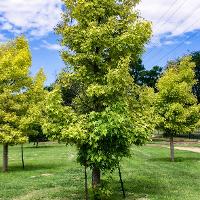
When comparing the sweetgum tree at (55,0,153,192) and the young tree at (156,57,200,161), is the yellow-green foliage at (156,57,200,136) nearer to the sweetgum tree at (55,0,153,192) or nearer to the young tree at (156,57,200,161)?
the young tree at (156,57,200,161)

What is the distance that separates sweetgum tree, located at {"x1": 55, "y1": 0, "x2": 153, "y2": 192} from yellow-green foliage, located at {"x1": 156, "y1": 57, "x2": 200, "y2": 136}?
18758 mm

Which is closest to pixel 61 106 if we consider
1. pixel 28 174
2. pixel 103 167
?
pixel 103 167

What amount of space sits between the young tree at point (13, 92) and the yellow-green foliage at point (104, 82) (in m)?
13.9

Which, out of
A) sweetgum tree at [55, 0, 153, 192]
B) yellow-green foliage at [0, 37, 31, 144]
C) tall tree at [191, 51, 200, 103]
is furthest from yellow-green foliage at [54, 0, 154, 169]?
tall tree at [191, 51, 200, 103]

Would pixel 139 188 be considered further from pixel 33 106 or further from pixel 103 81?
pixel 33 106

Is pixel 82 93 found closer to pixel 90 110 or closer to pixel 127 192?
pixel 90 110

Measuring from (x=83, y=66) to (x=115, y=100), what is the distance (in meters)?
2.33

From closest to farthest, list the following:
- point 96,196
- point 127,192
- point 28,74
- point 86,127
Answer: point 86,127, point 96,196, point 127,192, point 28,74

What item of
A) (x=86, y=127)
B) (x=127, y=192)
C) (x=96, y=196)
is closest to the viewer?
(x=86, y=127)

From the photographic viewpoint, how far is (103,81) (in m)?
21.7

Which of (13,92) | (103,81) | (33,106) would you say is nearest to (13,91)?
(13,92)

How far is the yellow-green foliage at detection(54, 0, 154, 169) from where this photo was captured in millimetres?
19891

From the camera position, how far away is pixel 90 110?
72.9ft

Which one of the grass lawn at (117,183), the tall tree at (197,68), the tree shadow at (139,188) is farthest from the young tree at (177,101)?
the tall tree at (197,68)
